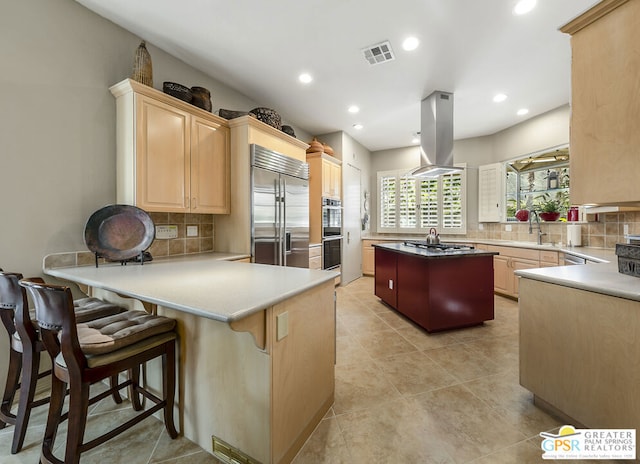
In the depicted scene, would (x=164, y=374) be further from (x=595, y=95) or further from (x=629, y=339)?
(x=595, y=95)

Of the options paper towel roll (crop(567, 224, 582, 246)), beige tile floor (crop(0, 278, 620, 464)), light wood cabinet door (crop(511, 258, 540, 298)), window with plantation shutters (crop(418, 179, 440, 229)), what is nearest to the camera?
beige tile floor (crop(0, 278, 620, 464))

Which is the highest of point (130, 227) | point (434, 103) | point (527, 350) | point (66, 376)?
point (434, 103)

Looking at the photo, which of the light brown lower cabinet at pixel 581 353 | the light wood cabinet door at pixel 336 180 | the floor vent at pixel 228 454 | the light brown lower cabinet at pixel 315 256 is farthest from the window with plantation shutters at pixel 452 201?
the floor vent at pixel 228 454

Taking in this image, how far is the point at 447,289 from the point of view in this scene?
9.57 feet

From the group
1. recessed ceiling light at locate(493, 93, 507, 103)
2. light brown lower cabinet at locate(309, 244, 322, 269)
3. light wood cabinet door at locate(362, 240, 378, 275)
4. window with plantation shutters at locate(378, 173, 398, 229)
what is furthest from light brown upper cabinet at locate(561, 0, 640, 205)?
window with plantation shutters at locate(378, 173, 398, 229)

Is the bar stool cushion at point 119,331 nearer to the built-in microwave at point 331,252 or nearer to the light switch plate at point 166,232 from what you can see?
the light switch plate at point 166,232

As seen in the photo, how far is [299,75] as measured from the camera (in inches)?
125

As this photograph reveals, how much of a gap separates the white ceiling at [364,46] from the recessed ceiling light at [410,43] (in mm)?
53

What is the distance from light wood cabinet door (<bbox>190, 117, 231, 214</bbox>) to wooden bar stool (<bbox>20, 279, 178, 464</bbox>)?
5.02 feet

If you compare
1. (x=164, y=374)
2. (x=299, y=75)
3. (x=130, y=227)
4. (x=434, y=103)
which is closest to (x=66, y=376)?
(x=164, y=374)

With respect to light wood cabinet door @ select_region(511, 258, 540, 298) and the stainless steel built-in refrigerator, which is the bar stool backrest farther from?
light wood cabinet door @ select_region(511, 258, 540, 298)

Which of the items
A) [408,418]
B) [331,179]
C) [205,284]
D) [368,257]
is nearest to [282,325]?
[205,284]

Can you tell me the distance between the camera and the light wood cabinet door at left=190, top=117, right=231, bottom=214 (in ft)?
8.75

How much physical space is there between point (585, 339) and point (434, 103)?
314 centimetres
